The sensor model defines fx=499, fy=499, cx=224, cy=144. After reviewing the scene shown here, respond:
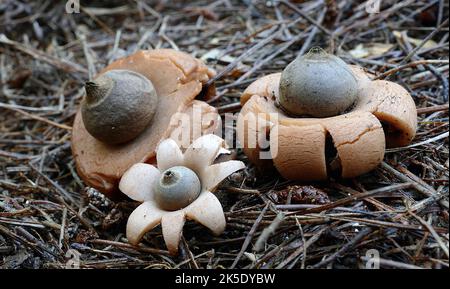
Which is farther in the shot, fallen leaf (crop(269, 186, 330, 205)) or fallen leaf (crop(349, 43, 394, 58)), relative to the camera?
fallen leaf (crop(349, 43, 394, 58))

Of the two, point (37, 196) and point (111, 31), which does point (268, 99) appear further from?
point (111, 31)

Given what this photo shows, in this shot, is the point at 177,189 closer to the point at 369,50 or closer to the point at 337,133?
the point at 337,133

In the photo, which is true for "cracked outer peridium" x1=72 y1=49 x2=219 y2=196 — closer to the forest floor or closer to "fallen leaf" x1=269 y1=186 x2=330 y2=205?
the forest floor

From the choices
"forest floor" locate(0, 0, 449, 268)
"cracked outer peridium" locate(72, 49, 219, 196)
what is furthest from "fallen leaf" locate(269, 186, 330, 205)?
"cracked outer peridium" locate(72, 49, 219, 196)

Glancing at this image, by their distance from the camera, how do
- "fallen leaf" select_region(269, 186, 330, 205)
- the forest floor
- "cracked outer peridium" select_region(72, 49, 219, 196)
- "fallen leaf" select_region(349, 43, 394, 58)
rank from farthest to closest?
1. "fallen leaf" select_region(349, 43, 394, 58)
2. "cracked outer peridium" select_region(72, 49, 219, 196)
3. "fallen leaf" select_region(269, 186, 330, 205)
4. the forest floor

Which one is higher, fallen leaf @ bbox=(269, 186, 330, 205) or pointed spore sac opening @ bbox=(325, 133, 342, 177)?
pointed spore sac opening @ bbox=(325, 133, 342, 177)

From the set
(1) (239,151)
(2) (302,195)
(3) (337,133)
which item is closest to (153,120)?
(1) (239,151)

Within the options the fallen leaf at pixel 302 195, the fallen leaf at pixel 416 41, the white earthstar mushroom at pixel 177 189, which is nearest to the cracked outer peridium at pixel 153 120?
the white earthstar mushroom at pixel 177 189
